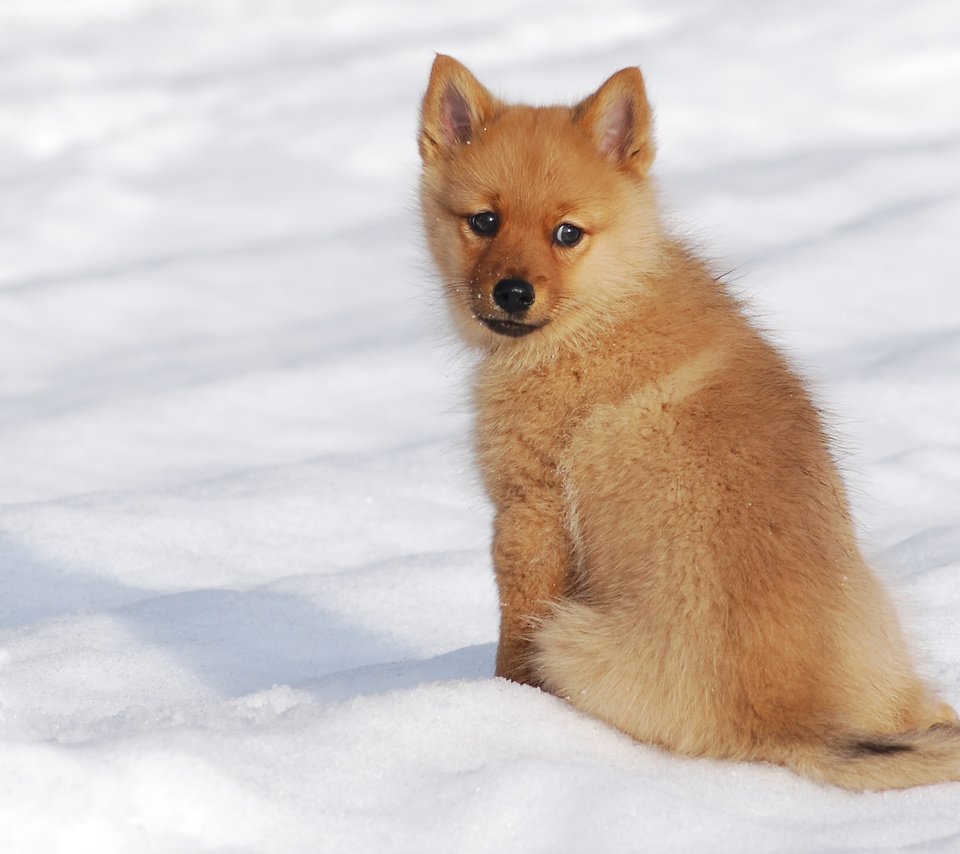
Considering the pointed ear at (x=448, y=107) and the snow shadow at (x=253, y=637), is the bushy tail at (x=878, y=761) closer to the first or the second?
the snow shadow at (x=253, y=637)

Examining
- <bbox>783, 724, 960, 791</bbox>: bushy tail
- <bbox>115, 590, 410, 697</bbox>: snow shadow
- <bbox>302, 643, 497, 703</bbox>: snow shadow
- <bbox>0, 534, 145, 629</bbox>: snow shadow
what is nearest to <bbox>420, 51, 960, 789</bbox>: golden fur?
<bbox>783, 724, 960, 791</bbox>: bushy tail

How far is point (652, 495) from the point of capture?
122 inches

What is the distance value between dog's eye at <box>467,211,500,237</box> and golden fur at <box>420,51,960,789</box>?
15mm

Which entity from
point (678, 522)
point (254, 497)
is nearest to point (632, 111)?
point (678, 522)

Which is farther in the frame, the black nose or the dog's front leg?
the black nose

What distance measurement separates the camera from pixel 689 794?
291 centimetres

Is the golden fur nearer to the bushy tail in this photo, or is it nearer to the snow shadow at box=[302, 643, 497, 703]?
the bushy tail

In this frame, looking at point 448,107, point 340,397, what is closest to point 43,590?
point 448,107

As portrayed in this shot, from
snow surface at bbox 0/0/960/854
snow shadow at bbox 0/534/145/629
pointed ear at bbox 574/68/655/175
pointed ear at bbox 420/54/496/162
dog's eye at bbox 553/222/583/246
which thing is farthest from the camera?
snow shadow at bbox 0/534/145/629

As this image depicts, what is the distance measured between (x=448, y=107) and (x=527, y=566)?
1.32m

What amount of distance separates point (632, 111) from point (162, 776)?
2017mm

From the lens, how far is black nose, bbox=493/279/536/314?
11.2ft

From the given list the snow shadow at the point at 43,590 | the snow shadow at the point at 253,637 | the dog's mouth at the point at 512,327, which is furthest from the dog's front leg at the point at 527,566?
the snow shadow at the point at 43,590

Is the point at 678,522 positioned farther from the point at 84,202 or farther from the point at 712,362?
the point at 84,202
